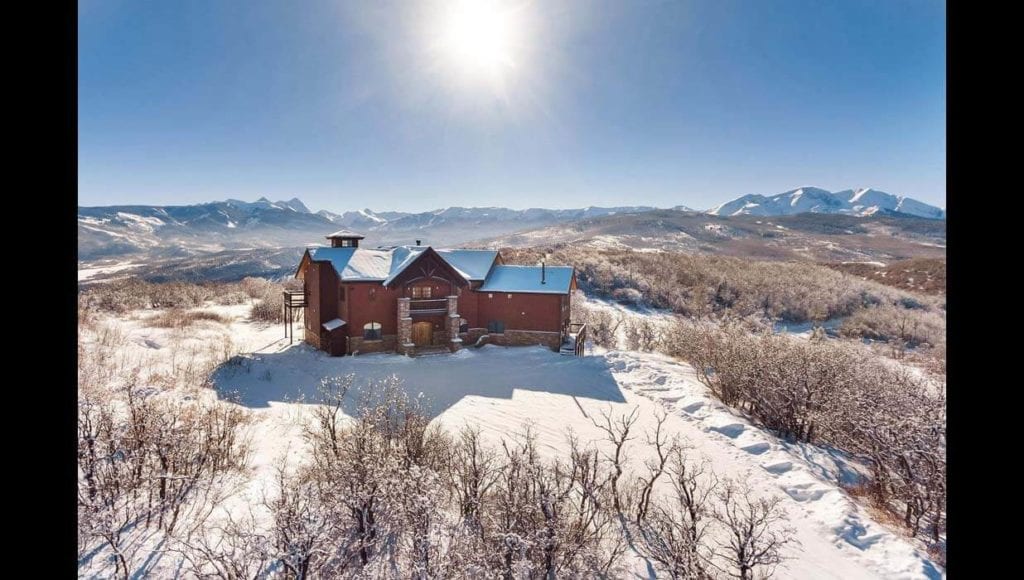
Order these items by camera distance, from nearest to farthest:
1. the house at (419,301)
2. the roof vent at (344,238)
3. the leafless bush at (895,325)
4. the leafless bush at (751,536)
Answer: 1. the leafless bush at (751,536)
2. the house at (419,301)
3. the leafless bush at (895,325)
4. the roof vent at (344,238)

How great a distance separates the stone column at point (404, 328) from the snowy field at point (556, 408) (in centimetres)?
85

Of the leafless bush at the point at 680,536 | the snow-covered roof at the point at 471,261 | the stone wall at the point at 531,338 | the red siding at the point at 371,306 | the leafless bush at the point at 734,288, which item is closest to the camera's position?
the leafless bush at the point at 680,536

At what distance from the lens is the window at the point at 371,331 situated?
25453 mm

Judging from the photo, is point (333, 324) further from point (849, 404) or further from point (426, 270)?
point (849, 404)

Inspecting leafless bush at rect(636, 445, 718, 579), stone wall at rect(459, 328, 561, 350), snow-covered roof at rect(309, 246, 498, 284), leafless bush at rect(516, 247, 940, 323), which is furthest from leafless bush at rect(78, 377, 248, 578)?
leafless bush at rect(516, 247, 940, 323)

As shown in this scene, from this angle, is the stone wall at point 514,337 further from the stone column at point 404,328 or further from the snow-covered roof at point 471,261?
the snow-covered roof at point 471,261

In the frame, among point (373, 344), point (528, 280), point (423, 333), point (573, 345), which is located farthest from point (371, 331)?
point (573, 345)

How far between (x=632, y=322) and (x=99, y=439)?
31808mm

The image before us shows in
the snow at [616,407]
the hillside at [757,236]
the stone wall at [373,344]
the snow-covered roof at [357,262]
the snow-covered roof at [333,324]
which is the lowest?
the snow at [616,407]

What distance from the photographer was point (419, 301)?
25.6 metres

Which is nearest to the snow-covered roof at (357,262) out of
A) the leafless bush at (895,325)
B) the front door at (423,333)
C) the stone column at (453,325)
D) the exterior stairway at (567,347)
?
the front door at (423,333)

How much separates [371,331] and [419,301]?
351cm

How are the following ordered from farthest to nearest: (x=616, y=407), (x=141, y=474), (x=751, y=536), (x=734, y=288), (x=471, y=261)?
(x=734, y=288) → (x=471, y=261) → (x=616, y=407) → (x=141, y=474) → (x=751, y=536)
